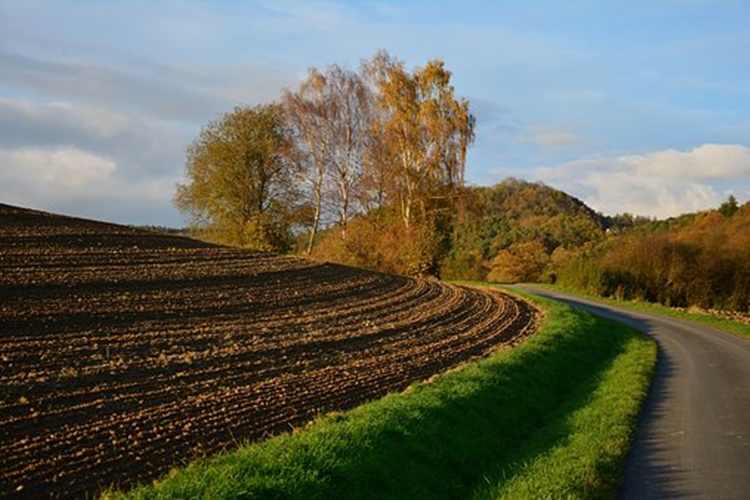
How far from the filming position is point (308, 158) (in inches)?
1902

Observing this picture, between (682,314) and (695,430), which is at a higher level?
(682,314)

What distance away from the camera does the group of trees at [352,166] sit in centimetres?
4675

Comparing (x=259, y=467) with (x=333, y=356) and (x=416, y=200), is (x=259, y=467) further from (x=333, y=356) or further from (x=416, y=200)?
(x=416, y=200)

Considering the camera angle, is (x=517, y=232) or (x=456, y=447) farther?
(x=517, y=232)

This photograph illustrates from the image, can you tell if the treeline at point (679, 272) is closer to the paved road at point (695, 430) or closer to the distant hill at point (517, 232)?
the distant hill at point (517, 232)

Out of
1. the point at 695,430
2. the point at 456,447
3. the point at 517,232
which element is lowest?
the point at 456,447

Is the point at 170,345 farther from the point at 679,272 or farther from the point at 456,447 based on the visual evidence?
the point at 679,272

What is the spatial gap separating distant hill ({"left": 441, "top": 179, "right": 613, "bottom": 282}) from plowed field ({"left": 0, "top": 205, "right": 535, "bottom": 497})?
71.4ft

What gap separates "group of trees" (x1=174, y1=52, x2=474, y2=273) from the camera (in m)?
46.8

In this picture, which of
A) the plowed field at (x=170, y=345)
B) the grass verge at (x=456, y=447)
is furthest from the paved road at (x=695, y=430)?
the plowed field at (x=170, y=345)

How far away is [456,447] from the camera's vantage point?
36.7 feet

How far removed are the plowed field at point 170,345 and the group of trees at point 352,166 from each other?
45.7 feet

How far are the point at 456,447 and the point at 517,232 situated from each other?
338ft

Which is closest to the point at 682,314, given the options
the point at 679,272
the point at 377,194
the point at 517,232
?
the point at 679,272
